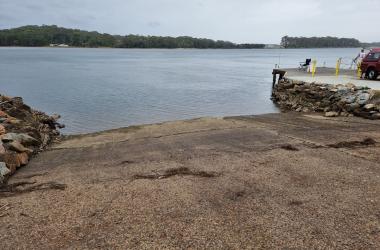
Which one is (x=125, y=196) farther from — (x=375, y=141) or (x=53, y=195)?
(x=375, y=141)

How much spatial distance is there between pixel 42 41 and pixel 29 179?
20530cm

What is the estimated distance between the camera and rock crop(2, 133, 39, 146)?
34.5ft

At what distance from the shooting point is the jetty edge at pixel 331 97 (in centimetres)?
1550

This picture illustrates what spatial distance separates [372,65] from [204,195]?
19.8 meters

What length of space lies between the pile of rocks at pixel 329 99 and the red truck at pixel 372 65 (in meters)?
3.89

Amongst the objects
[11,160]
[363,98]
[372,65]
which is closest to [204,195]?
[11,160]

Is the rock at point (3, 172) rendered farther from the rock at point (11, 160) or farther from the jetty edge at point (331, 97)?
the jetty edge at point (331, 97)

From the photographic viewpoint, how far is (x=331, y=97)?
742 inches

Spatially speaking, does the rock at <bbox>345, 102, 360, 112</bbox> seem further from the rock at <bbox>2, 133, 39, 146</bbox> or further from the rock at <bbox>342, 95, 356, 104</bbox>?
the rock at <bbox>2, 133, 39, 146</bbox>

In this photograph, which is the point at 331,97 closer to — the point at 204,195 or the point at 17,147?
the point at 204,195

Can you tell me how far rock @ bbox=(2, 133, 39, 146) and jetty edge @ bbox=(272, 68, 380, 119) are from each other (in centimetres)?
1175

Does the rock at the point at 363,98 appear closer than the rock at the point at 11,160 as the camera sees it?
No

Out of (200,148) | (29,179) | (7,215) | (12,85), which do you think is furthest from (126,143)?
(12,85)

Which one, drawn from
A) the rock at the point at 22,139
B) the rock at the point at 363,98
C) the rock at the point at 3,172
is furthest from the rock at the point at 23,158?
the rock at the point at 363,98
